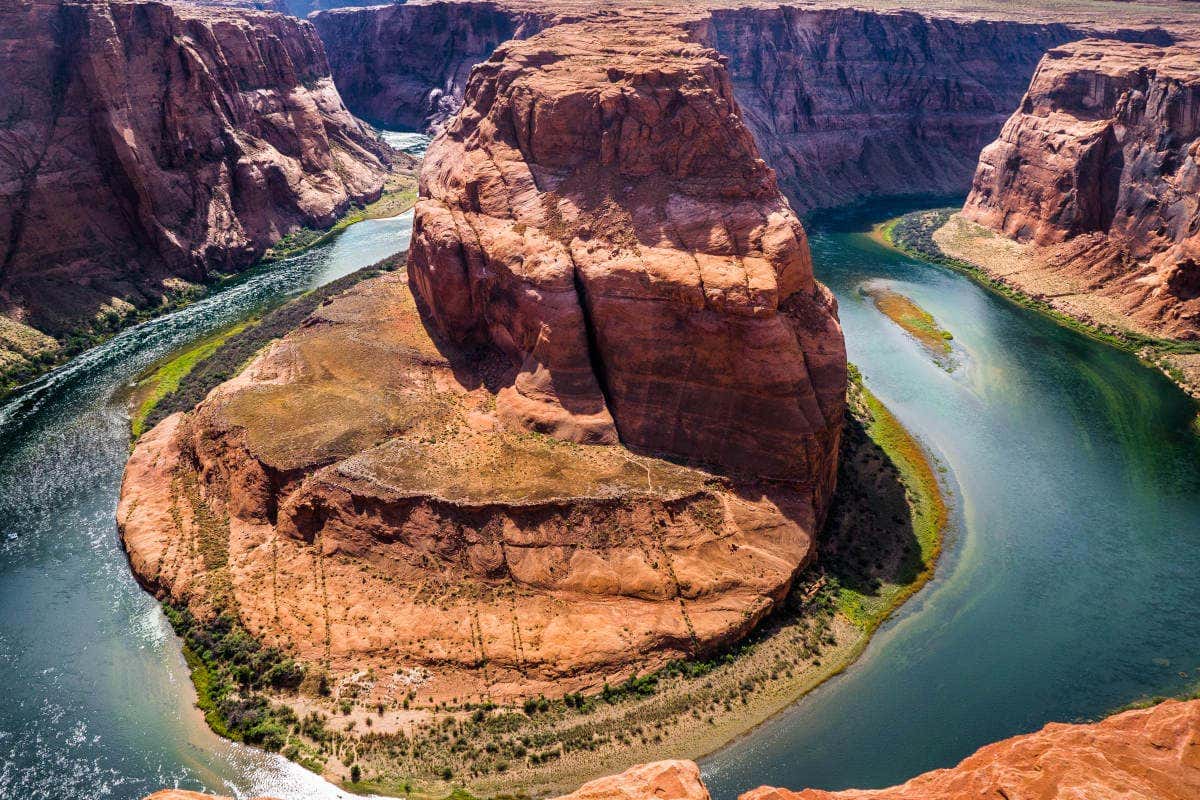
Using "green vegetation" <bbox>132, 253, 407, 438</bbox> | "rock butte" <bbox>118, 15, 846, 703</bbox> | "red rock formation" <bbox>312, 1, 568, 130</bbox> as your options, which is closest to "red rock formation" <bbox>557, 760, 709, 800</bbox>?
"rock butte" <bbox>118, 15, 846, 703</bbox>

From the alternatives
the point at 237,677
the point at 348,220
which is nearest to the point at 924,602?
the point at 237,677

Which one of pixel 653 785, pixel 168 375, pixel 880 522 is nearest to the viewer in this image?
pixel 653 785

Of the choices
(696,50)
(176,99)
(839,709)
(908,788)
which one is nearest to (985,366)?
(696,50)

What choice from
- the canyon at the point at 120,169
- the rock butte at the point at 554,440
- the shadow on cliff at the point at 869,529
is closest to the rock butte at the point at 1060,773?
the rock butte at the point at 554,440

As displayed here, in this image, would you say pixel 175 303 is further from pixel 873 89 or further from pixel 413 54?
pixel 873 89

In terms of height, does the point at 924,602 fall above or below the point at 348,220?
below
